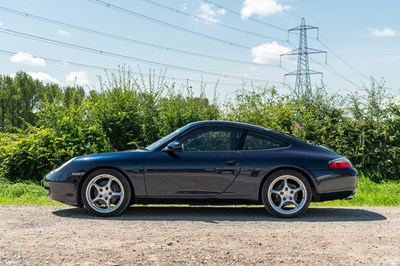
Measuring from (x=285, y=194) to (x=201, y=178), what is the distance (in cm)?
122

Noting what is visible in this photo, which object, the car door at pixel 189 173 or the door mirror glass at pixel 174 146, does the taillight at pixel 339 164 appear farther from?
the door mirror glass at pixel 174 146

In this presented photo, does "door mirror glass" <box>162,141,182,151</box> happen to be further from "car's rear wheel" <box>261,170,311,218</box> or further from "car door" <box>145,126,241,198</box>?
"car's rear wheel" <box>261,170,311,218</box>

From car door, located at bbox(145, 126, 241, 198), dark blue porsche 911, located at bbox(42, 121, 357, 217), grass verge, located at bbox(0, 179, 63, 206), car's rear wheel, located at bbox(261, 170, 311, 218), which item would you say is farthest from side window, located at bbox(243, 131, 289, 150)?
grass verge, located at bbox(0, 179, 63, 206)

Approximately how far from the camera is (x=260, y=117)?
1273 cm

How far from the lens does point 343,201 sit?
8.70 m

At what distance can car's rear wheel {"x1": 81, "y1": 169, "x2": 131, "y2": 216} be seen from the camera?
257 inches

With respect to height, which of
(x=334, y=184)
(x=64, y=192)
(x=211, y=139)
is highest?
(x=211, y=139)

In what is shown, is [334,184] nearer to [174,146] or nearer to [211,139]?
[211,139]

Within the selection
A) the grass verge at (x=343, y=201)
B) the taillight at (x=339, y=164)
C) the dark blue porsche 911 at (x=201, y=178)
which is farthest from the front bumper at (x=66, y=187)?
the taillight at (x=339, y=164)

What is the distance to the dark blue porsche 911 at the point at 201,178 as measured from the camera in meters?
6.54

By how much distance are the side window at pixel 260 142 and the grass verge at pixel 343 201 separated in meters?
2.08

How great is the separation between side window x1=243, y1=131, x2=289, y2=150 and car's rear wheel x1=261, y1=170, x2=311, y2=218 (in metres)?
0.46

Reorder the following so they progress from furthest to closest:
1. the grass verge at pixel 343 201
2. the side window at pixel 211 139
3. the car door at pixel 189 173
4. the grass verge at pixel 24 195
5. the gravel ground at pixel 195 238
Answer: the grass verge at pixel 343 201
the grass verge at pixel 24 195
the side window at pixel 211 139
the car door at pixel 189 173
the gravel ground at pixel 195 238

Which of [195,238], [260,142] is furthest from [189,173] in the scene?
[195,238]
